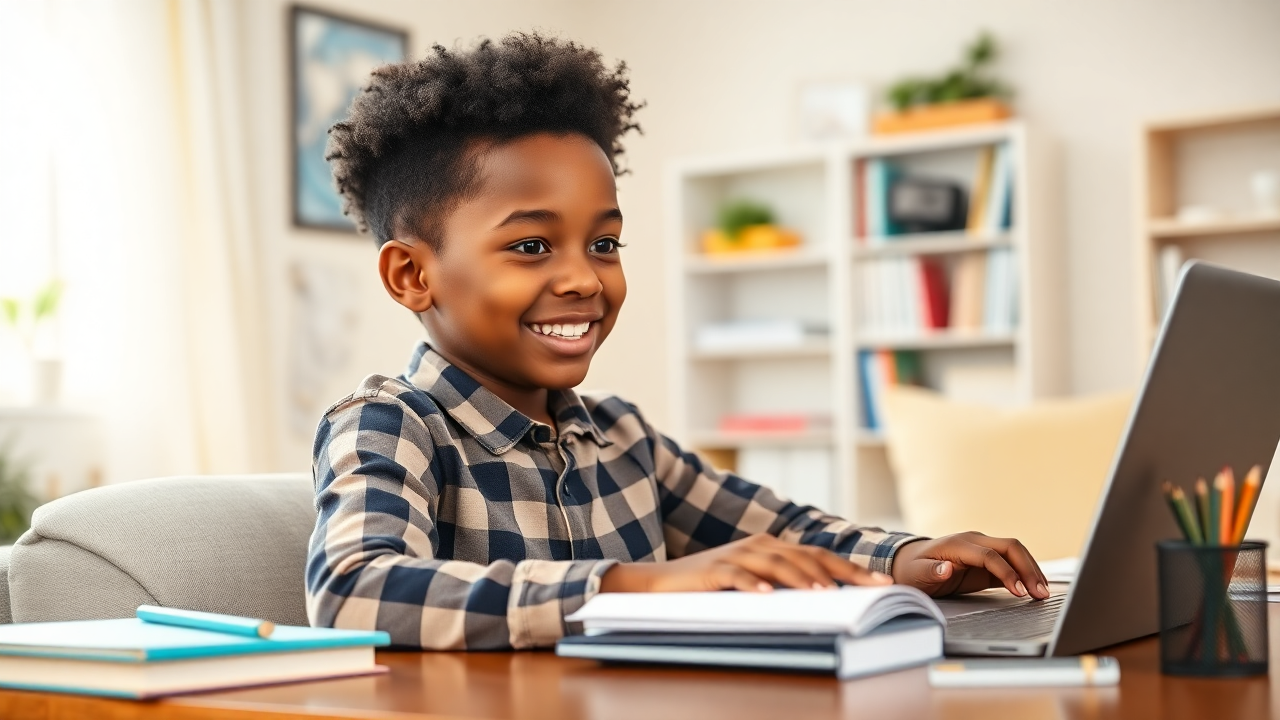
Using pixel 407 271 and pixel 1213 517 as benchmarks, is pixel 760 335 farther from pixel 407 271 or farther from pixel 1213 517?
pixel 1213 517

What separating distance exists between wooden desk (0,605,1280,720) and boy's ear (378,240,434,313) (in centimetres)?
55

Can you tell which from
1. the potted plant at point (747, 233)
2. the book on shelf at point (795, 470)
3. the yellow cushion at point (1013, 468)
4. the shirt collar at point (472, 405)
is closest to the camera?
the shirt collar at point (472, 405)

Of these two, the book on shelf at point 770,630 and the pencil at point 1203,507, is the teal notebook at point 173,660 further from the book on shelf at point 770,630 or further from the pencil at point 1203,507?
the pencil at point 1203,507

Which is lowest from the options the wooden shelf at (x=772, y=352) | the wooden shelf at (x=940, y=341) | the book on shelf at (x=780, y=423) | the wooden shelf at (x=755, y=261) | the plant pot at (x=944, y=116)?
the book on shelf at (x=780, y=423)

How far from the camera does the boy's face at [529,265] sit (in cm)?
127

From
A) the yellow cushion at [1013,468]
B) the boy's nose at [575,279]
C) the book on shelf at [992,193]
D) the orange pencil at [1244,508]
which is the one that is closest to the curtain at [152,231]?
the yellow cushion at [1013,468]

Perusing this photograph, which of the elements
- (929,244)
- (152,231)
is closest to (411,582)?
(152,231)

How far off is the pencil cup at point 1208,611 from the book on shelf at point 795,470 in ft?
12.2

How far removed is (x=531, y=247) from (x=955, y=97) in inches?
133

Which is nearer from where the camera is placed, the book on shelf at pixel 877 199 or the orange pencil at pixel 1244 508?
the orange pencil at pixel 1244 508

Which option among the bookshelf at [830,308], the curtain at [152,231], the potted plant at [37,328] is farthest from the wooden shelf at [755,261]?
the potted plant at [37,328]

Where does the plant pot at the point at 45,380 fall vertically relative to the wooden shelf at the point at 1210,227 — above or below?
below

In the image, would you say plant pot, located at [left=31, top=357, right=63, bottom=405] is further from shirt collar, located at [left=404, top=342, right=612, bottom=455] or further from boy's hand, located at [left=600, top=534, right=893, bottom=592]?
boy's hand, located at [left=600, top=534, right=893, bottom=592]

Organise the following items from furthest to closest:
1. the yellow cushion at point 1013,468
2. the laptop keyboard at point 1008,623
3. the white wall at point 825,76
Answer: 1. the white wall at point 825,76
2. the yellow cushion at point 1013,468
3. the laptop keyboard at point 1008,623
